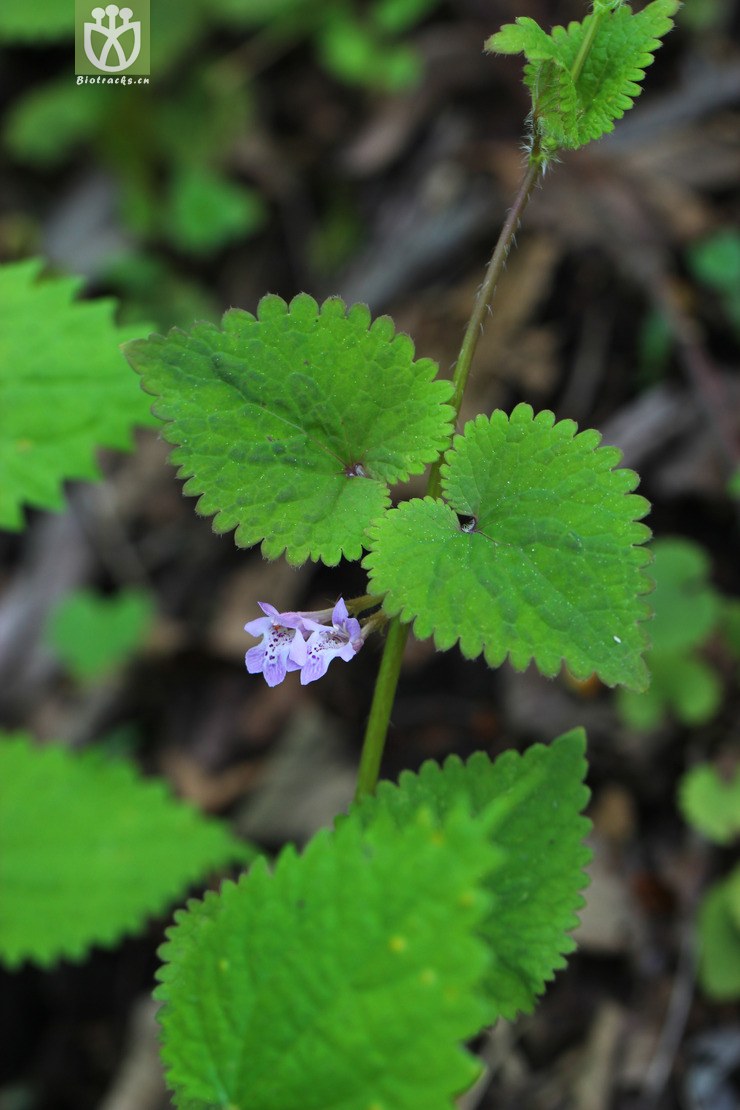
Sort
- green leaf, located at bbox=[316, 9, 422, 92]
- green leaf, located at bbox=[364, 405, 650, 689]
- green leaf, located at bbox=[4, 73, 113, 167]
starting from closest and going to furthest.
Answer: green leaf, located at bbox=[364, 405, 650, 689] → green leaf, located at bbox=[316, 9, 422, 92] → green leaf, located at bbox=[4, 73, 113, 167]

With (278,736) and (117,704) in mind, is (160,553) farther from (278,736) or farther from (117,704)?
(278,736)

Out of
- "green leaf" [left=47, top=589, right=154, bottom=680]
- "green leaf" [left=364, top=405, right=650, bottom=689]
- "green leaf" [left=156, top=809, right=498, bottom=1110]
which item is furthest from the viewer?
"green leaf" [left=47, top=589, right=154, bottom=680]

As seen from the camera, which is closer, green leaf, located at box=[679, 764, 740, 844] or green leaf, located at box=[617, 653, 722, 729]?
green leaf, located at box=[679, 764, 740, 844]

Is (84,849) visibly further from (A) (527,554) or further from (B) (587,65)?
(B) (587,65)

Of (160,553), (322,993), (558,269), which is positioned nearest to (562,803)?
(322,993)

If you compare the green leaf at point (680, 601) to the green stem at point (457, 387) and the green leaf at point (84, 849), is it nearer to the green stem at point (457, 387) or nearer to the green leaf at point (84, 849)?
the green leaf at point (84, 849)

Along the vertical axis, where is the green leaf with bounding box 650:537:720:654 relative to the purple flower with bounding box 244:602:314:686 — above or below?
below

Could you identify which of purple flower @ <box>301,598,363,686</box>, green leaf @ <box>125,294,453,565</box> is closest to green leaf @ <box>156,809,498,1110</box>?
purple flower @ <box>301,598,363,686</box>

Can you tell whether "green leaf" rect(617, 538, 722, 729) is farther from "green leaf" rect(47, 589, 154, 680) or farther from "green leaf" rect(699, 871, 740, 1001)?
"green leaf" rect(47, 589, 154, 680)
